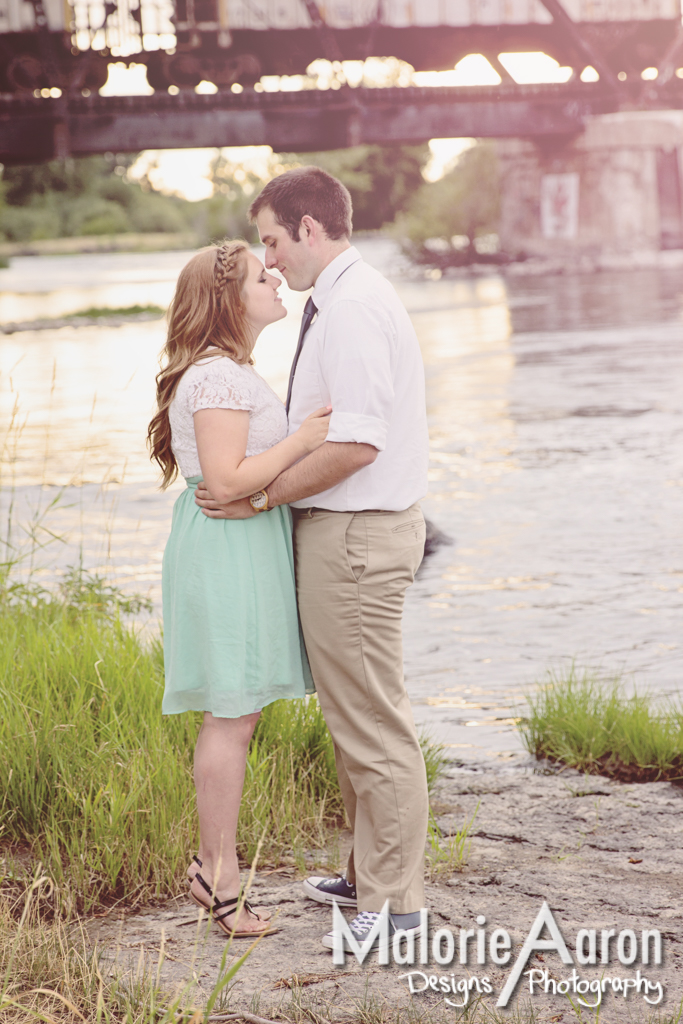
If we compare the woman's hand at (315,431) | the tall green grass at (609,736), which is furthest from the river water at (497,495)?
the woman's hand at (315,431)

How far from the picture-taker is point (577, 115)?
36.1m

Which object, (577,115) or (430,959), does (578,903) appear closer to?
(430,959)

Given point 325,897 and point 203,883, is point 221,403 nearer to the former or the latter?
point 203,883

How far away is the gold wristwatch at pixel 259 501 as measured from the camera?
3012 millimetres

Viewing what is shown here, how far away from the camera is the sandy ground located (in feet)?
8.86

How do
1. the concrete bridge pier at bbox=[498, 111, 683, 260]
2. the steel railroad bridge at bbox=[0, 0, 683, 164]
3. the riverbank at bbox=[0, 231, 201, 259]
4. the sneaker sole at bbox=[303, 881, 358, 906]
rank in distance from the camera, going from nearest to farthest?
A: 1. the sneaker sole at bbox=[303, 881, 358, 906]
2. the steel railroad bridge at bbox=[0, 0, 683, 164]
3. the concrete bridge pier at bbox=[498, 111, 683, 260]
4. the riverbank at bbox=[0, 231, 201, 259]

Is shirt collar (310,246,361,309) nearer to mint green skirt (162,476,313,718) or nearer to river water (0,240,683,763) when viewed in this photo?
mint green skirt (162,476,313,718)

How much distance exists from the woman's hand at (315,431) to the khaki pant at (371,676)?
0.18 metres

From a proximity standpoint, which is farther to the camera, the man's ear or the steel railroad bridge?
the steel railroad bridge

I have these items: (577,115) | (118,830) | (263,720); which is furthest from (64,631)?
(577,115)

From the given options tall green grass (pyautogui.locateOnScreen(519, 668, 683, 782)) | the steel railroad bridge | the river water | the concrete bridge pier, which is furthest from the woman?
the concrete bridge pier

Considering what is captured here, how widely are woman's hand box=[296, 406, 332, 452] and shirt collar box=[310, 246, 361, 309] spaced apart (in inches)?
11.3

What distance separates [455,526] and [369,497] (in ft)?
19.5

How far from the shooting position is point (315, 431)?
3.00 m
